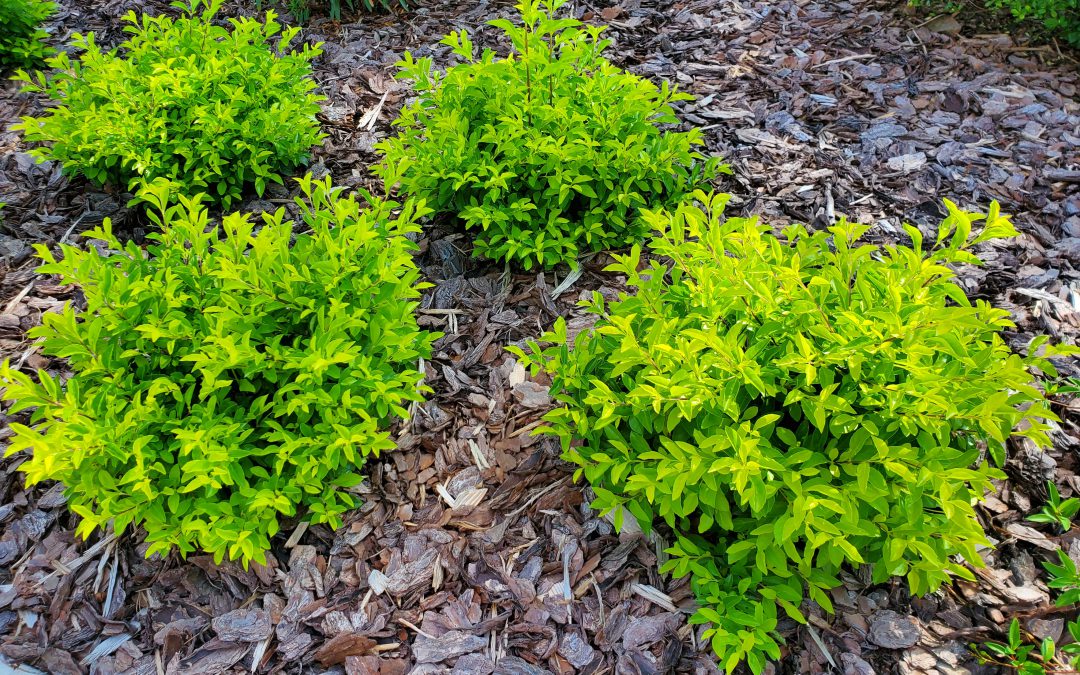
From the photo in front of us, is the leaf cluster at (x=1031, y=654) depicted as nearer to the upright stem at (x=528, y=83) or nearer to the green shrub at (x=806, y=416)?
the green shrub at (x=806, y=416)

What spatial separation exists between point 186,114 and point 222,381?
6.67 ft

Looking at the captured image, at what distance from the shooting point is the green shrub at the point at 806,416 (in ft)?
6.44

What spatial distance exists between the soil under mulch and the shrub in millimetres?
256

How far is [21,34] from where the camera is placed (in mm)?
4738

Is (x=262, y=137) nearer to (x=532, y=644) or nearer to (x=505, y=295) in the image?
(x=505, y=295)

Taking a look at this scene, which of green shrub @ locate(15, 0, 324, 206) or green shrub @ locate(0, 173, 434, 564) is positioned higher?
green shrub @ locate(15, 0, 324, 206)

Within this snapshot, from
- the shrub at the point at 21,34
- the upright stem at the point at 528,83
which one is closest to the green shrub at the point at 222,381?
the upright stem at the point at 528,83

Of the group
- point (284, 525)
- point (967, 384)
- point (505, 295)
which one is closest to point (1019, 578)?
point (967, 384)

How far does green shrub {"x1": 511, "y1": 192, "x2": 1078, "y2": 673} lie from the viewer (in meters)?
1.96

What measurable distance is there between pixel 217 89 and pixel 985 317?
12.0 ft

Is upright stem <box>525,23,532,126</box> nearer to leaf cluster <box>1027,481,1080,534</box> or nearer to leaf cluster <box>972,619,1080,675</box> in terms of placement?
leaf cluster <box>1027,481,1080,534</box>

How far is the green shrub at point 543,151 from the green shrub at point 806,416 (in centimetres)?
95

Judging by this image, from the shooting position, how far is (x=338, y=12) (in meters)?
5.39

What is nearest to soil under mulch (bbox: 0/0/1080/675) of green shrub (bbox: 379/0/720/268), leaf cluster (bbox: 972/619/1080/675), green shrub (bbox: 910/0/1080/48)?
leaf cluster (bbox: 972/619/1080/675)
